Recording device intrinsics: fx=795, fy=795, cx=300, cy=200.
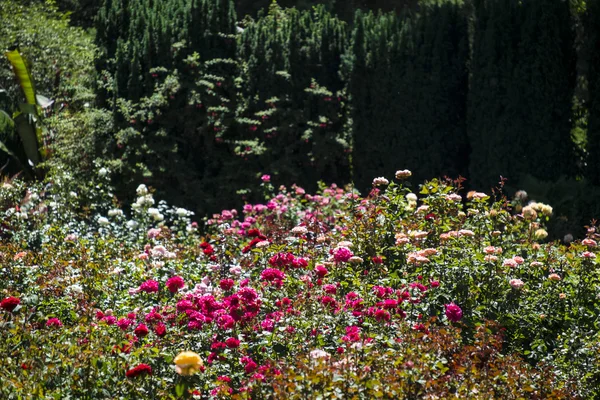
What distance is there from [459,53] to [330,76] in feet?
6.46

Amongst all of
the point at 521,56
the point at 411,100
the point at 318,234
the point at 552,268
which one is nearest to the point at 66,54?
the point at 411,100

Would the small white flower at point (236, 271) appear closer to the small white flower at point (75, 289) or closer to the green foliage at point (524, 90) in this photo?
the small white flower at point (75, 289)

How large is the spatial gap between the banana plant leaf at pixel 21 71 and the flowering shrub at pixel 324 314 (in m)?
5.51

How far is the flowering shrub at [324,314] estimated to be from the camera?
12.0 feet

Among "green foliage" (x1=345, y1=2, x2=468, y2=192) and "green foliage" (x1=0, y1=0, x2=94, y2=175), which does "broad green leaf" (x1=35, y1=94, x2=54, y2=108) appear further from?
"green foliage" (x1=345, y1=2, x2=468, y2=192)

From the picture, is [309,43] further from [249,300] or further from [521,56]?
[249,300]

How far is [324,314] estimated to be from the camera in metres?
4.34

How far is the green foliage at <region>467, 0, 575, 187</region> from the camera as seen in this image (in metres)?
8.70

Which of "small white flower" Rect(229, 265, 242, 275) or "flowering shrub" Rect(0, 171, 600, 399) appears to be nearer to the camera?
"flowering shrub" Rect(0, 171, 600, 399)

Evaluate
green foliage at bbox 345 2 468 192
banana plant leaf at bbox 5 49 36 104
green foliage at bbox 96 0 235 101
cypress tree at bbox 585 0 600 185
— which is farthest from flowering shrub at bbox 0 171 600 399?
banana plant leaf at bbox 5 49 36 104

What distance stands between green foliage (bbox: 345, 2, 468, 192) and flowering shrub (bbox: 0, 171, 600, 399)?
11.5 feet

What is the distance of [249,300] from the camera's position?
13.3ft

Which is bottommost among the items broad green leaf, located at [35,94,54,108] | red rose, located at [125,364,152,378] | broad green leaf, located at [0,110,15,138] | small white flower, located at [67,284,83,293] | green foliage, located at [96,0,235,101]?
broad green leaf, located at [0,110,15,138]

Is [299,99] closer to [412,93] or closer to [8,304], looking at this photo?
[412,93]
